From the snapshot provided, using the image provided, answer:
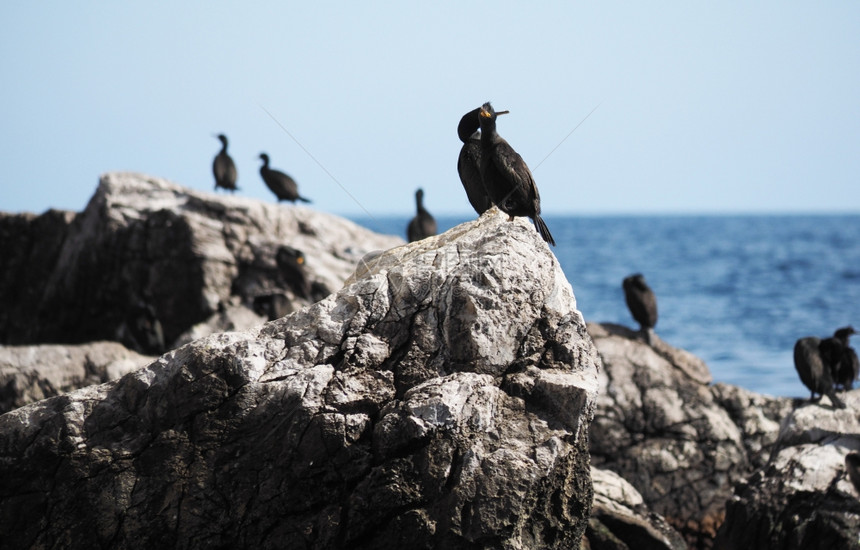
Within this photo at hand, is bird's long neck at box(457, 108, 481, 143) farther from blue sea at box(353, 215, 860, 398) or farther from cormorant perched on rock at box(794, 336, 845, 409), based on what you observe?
blue sea at box(353, 215, 860, 398)

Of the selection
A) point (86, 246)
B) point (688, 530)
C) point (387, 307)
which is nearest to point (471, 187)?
point (387, 307)

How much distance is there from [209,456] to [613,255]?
55248 mm

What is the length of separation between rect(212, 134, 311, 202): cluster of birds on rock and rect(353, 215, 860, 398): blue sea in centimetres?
391

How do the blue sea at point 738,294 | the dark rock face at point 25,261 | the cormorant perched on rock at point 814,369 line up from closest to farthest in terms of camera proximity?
the cormorant perched on rock at point 814,369
the dark rock face at point 25,261
the blue sea at point 738,294

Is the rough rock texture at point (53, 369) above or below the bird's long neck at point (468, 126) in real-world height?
below

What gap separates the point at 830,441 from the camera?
8.59 meters

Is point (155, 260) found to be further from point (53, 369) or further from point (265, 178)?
point (53, 369)

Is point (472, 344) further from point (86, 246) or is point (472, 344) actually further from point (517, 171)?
point (86, 246)

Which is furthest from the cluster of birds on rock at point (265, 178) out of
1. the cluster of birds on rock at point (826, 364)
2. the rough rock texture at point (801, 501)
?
the rough rock texture at point (801, 501)

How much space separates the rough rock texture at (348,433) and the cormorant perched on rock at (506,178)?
75 cm

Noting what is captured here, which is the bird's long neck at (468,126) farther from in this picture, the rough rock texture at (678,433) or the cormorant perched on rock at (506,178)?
the rough rock texture at (678,433)

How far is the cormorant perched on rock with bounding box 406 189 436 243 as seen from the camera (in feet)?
52.1

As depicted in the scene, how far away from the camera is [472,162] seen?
771 centimetres

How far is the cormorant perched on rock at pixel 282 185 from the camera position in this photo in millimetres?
17375
